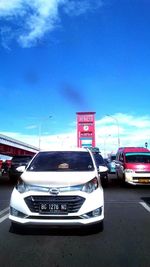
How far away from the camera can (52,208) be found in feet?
23.1

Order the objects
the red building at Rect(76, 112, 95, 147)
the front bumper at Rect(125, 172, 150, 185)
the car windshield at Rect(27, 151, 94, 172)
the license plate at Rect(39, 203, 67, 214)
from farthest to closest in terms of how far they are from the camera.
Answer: the red building at Rect(76, 112, 95, 147) → the front bumper at Rect(125, 172, 150, 185) → the car windshield at Rect(27, 151, 94, 172) → the license plate at Rect(39, 203, 67, 214)

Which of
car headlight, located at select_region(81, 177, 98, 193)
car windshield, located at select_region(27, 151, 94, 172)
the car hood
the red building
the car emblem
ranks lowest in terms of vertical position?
the car emblem

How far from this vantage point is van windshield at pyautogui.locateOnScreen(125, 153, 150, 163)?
21698mm

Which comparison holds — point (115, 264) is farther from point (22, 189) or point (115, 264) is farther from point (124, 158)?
point (124, 158)

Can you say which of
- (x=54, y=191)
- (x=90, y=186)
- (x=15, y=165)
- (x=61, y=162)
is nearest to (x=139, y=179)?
(x=15, y=165)

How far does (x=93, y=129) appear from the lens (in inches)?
3927

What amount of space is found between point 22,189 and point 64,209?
36.0 inches

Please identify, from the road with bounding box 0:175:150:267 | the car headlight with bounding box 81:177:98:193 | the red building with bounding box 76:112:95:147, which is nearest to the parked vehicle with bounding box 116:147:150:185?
the road with bounding box 0:175:150:267

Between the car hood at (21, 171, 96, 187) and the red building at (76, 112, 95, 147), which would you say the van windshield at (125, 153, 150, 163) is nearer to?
the car hood at (21, 171, 96, 187)

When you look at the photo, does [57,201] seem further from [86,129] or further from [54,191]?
[86,129]

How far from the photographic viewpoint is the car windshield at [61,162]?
843 centimetres

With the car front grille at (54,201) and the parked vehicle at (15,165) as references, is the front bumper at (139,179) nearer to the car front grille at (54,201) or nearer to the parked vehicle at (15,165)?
the parked vehicle at (15,165)

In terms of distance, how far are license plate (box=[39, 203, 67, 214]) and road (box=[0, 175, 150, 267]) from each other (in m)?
0.56

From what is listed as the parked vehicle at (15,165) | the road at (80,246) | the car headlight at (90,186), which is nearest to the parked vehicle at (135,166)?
the parked vehicle at (15,165)
